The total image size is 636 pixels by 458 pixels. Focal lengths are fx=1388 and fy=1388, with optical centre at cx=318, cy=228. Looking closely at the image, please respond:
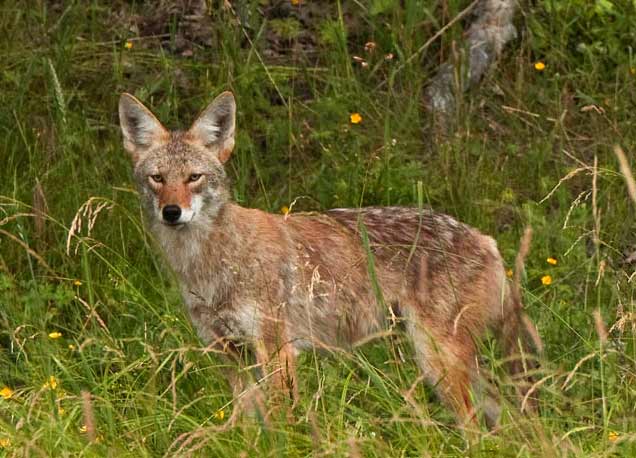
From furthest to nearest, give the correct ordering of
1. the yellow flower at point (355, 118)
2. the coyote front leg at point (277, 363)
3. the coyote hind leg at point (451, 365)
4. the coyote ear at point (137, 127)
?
1. the yellow flower at point (355, 118)
2. the coyote ear at point (137, 127)
3. the coyote hind leg at point (451, 365)
4. the coyote front leg at point (277, 363)

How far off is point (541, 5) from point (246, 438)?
5204 mm

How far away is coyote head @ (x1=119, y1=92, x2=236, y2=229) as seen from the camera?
6137mm

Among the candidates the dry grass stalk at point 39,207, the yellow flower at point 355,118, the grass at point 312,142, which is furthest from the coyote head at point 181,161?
the yellow flower at point 355,118

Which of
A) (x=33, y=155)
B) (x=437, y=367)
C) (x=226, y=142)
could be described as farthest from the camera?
(x=33, y=155)

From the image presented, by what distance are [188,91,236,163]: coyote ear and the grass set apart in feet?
0.99

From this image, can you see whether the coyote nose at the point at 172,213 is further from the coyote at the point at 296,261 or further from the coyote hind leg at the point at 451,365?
the coyote hind leg at the point at 451,365

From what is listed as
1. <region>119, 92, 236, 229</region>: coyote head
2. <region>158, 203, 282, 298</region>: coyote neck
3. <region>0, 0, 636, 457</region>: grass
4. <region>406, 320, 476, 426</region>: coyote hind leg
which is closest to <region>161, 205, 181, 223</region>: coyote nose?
<region>119, 92, 236, 229</region>: coyote head

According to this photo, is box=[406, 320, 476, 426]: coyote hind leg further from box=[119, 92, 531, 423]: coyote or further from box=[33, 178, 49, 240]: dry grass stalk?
box=[33, 178, 49, 240]: dry grass stalk

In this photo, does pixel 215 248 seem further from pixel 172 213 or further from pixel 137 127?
pixel 137 127

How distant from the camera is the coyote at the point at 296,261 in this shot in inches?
243

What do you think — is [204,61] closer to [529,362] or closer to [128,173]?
[128,173]

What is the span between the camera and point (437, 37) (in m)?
8.80

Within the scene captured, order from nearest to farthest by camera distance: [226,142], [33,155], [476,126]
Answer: [226,142]
[33,155]
[476,126]

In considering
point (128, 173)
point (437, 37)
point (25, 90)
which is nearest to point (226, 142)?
point (128, 173)
